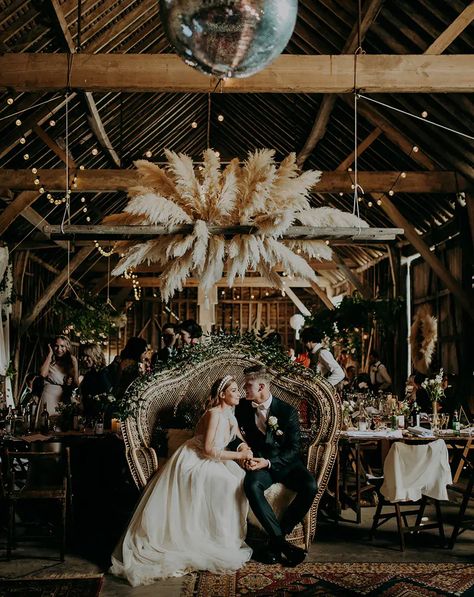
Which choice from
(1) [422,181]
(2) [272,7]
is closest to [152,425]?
(2) [272,7]

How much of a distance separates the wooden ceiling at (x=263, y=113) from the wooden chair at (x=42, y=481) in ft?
9.84

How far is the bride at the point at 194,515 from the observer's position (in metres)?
4.77

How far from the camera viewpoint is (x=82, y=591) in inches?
171

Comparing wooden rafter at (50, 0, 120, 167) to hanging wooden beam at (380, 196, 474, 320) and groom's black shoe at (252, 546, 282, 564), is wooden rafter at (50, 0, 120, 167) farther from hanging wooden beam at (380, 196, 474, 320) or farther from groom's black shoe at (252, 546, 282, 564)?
groom's black shoe at (252, 546, 282, 564)

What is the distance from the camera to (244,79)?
246 inches

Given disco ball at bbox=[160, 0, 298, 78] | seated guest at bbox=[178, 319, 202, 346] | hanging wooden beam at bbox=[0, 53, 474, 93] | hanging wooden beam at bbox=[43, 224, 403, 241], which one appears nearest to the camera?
disco ball at bbox=[160, 0, 298, 78]

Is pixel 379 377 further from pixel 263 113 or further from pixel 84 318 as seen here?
pixel 84 318

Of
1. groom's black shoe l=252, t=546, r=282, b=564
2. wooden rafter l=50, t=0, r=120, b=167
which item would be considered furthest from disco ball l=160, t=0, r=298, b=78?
wooden rafter l=50, t=0, r=120, b=167

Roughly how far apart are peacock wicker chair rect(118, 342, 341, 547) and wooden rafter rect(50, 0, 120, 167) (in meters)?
3.37

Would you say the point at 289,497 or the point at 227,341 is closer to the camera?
the point at 289,497

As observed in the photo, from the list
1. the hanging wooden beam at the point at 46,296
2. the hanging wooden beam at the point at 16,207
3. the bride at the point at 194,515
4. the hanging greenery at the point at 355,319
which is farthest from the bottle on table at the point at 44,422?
the hanging greenery at the point at 355,319

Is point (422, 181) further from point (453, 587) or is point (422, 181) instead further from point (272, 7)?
point (272, 7)

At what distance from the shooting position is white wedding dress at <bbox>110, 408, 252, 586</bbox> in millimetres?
4766

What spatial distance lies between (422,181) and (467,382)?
109 inches
